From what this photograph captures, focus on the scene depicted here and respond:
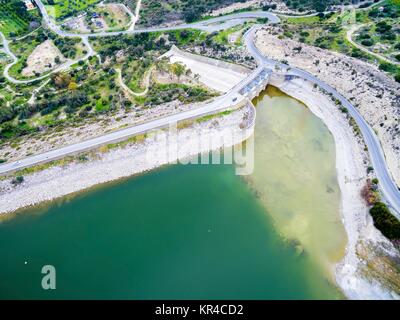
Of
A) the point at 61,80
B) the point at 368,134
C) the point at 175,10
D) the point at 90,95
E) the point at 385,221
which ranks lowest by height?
the point at 385,221

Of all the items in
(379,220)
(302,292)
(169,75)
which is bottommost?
(302,292)

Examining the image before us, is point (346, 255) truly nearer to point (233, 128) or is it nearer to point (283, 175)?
point (283, 175)

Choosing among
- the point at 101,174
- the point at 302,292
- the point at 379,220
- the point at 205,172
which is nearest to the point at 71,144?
the point at 101,174

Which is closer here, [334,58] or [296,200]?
[296,200]

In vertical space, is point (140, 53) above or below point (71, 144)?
above

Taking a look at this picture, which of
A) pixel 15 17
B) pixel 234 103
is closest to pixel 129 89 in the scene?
pixel 234 103

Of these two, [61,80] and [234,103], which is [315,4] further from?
[61,80]

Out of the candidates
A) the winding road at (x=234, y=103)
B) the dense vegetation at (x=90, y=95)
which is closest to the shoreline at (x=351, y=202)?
the winding road at (x=234, y=103)
